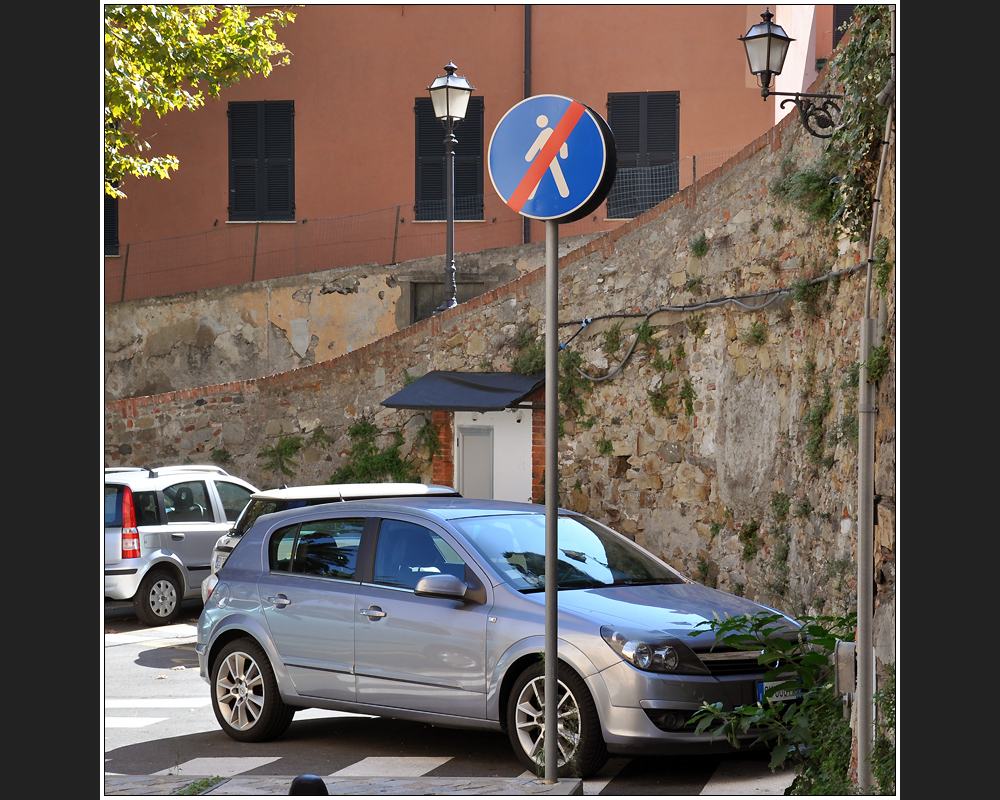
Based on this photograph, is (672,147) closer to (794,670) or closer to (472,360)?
(472,360)

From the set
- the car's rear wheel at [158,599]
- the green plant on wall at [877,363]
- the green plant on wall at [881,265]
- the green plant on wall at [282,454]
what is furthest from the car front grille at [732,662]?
the green plant on wall at [282,454]

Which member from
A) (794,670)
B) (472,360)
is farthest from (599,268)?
(794,670)

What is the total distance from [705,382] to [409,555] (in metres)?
5.87

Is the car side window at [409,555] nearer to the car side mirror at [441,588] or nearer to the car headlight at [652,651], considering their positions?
the car side mirror at [441,588]

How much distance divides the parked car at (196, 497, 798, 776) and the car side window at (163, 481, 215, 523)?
5234 millimetres

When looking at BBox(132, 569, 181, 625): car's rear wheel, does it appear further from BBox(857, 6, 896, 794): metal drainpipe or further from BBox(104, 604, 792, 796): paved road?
BBox(857, 6, 896, 794): metal drainpipe

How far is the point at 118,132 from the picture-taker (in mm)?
13711

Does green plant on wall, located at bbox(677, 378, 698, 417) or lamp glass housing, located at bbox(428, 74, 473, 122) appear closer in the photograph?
green plant on wall, located at bbox(677, 378, 698, 417)

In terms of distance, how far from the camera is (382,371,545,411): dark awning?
13.6 meters

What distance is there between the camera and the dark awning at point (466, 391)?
1358 cm

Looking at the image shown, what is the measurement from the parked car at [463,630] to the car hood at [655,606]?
16 mm

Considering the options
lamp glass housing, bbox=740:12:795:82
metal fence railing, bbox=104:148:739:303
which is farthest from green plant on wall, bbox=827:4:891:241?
metal fence railing, bbox=104:148:739:303

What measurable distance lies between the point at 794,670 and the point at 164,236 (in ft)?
60.9

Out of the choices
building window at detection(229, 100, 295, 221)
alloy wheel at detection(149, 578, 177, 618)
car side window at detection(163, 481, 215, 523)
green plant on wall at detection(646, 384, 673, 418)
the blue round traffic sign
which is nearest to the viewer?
the blue round traffic sign
